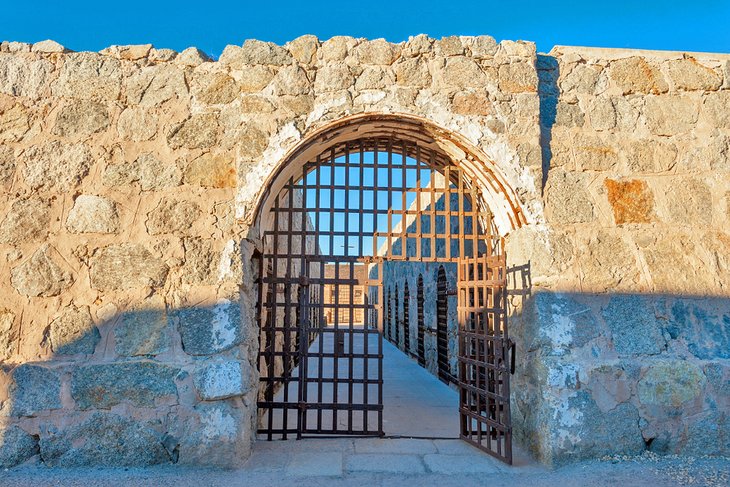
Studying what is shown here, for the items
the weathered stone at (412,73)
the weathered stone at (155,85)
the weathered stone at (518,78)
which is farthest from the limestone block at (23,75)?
the weathered stone at (518,78)

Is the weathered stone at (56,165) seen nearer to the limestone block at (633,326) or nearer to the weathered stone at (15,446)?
the weathered stone at (15,446)

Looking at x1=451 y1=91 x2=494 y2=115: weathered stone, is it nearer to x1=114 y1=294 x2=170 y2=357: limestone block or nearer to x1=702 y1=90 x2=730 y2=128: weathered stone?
x1=702 y1=90 x2=730 y2=128: weathered stone

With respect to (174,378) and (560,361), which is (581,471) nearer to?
(560,361)

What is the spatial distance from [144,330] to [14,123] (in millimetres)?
1685

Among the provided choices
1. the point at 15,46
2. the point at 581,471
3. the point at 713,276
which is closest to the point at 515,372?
the point at 581,471

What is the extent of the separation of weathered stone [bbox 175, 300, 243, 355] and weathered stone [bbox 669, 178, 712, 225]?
3.10m

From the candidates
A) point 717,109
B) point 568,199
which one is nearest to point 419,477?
point 568,199

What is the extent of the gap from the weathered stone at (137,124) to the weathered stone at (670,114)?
3.54 meters

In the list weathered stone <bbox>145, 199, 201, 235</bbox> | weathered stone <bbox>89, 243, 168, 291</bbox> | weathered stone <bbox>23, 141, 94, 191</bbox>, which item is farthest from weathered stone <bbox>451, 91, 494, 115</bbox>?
weathered stone <bbox>23, 141, 94, 191</bbox>

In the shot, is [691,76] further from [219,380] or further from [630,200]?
[219,380]

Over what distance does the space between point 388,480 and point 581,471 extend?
1161 millimetres

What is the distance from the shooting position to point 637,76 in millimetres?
3725

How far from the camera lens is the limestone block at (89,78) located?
3.43 m

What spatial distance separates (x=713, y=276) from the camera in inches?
136
